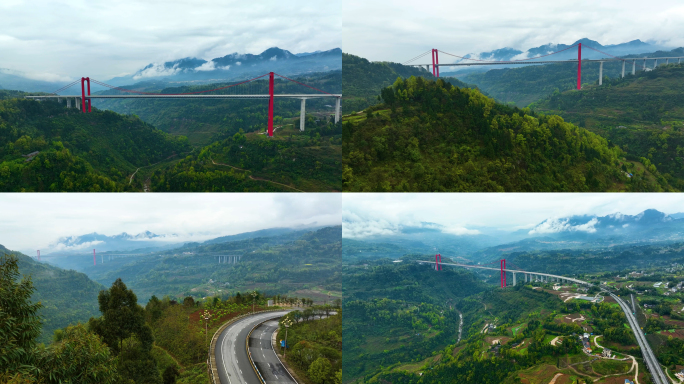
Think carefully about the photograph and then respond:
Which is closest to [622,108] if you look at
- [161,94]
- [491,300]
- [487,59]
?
[487,59]

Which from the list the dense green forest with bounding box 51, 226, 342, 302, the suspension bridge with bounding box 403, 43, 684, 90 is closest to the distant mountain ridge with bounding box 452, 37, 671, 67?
the suspension bridge with bounding box 403, 43, 684, 90

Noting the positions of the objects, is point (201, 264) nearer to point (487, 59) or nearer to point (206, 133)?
point (206, 133)

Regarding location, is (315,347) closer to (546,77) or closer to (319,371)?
(319,371)

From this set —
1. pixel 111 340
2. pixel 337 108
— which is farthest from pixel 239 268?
pixel 337 108

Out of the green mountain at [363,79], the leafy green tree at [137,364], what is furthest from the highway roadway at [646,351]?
the leafy green tree at [137,364]

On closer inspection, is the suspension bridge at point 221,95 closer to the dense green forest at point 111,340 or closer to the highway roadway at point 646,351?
the dense green forest at point 111,340

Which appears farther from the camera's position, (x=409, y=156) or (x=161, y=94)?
(x=161, y=94)
